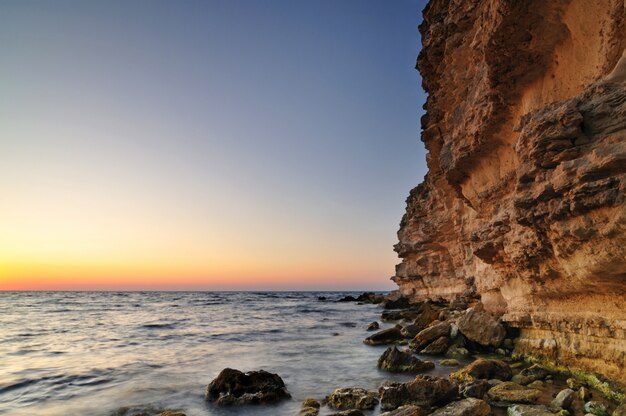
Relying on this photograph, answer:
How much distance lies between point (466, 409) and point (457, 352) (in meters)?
6.49

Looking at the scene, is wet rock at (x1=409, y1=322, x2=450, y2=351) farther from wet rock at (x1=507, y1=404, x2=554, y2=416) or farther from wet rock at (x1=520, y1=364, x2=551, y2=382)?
wet rock at (x1=507, y1=404, x2=554, y2=416)

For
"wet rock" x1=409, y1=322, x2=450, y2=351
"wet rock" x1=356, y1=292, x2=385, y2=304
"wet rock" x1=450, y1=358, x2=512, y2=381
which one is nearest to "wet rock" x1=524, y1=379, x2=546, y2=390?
"wet rock" x1=450, y1=358, x2=512, y2=381

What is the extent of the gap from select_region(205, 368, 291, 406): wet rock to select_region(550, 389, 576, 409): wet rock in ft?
18.4

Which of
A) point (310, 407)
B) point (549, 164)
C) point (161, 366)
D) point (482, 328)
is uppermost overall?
point (549, 164)

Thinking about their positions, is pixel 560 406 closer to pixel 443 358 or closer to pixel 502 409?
pixel 502 409

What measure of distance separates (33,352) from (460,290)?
24958mm

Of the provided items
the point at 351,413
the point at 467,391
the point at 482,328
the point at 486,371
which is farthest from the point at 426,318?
the point at 351,413

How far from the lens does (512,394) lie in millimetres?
7625

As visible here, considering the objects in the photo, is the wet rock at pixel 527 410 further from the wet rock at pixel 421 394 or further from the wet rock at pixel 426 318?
the wet rock at pixel 426 318

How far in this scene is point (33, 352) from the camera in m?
17.0

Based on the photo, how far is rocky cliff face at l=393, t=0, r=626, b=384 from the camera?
6.74 m

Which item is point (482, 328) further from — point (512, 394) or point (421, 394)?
point (421, 394)

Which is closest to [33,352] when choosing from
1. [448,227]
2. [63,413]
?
[63,413]

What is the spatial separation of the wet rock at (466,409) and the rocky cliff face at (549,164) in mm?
2554
